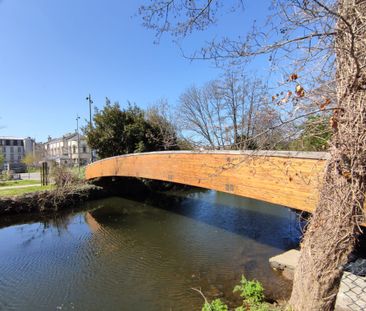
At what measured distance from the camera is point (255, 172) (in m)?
5.15

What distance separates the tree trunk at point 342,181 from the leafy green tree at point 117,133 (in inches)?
566

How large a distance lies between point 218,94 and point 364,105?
15.9m

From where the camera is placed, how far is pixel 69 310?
14.6 ft

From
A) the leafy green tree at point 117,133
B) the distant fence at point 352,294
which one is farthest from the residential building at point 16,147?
the distant fence at point 352,294

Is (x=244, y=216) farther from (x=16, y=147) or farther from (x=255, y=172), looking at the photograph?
(x=16, y=147)

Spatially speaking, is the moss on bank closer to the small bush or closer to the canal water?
the small bush

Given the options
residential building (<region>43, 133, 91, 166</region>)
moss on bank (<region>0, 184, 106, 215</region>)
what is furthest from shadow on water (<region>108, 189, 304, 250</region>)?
residential building (<region>43, 133, 91, 166</region>)

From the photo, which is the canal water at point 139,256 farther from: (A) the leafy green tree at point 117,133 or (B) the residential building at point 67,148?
(B) the residential building at point 67,148

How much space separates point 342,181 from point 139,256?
19.3ft

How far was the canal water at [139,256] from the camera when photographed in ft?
15.8

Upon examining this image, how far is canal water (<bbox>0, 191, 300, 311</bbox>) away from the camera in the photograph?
4.81 metres

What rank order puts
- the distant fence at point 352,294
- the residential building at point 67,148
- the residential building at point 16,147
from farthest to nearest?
1. the residential building at point 16,147
2. the residential building at point 67,148
3. the distant fence at point 352,294

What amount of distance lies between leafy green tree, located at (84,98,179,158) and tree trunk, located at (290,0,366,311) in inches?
566

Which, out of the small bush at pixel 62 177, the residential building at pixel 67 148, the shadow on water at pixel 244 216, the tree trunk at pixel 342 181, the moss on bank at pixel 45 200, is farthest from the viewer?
the residential building at pixel 67 148
